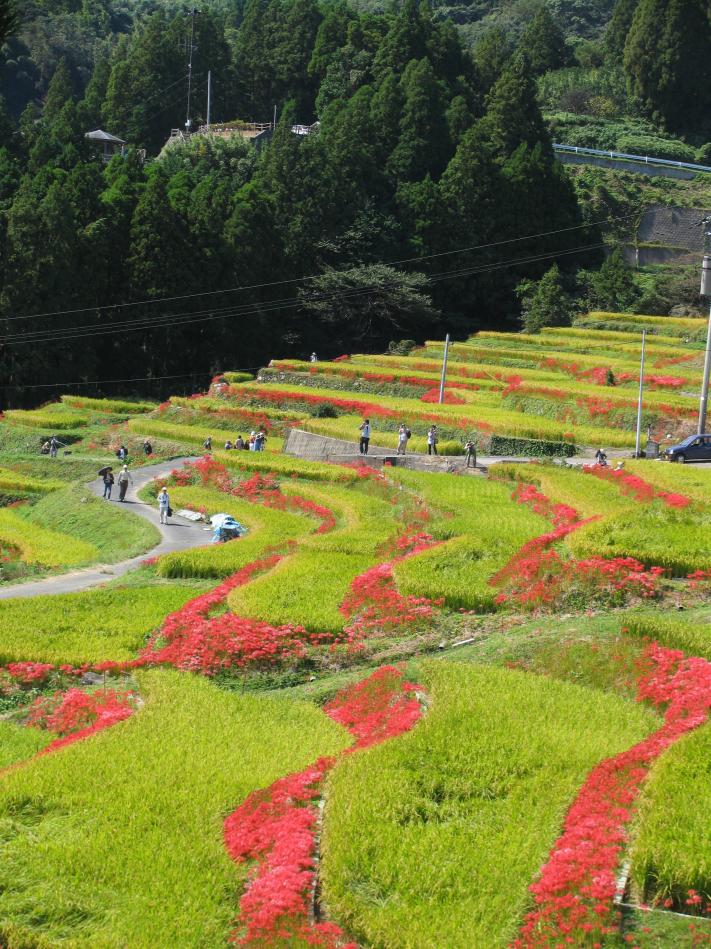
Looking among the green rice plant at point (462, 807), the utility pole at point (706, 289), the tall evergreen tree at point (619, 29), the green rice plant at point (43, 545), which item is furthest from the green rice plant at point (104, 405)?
the tall evergreen tree at point (619, 29)

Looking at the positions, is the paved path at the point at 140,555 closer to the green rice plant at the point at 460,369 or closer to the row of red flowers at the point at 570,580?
the row of red flowers at the point at 570,580

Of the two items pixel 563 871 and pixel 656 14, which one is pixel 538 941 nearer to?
pixel 563 871

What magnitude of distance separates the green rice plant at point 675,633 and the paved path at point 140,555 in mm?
11312

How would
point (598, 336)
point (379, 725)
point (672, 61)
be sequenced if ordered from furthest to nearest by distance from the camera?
1. point (672, 61)
2. point (598, 336)
3. point (379, 725)

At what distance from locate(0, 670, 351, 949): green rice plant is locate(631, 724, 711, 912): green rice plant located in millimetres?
3394

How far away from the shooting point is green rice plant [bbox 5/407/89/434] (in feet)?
172

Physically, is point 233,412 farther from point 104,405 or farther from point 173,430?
point 104,405

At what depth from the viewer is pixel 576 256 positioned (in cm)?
7806

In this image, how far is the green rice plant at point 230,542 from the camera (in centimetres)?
2503

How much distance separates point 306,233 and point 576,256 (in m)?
16.9

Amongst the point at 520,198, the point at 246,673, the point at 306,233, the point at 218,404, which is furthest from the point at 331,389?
the point at 246,673

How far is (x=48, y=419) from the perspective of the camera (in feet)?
174

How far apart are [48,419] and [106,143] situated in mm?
38549

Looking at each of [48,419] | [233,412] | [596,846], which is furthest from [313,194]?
[596,846]
